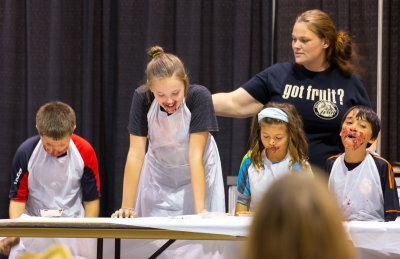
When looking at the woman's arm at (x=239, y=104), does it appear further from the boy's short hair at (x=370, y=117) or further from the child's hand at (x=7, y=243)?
the child's hand at (x=7, y=243)

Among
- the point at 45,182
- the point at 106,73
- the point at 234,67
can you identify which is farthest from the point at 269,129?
the point at 106,73

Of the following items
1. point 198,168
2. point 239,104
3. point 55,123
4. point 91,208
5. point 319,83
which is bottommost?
point 91,208

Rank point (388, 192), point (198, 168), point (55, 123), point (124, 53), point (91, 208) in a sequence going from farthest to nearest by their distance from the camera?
point (124, 53) < point (91, 208) < point (55, 123) < point (198, 168) < point (388, 192)

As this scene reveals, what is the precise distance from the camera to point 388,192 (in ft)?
7.61

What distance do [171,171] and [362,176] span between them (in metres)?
0.88

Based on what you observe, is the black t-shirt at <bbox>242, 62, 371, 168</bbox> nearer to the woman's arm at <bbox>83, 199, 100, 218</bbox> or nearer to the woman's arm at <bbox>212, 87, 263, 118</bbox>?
the woman's arm at <bbox>212, 87, 263, 118</bbox>

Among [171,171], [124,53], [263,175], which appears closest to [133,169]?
[171,171]

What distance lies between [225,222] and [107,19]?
8.73ft

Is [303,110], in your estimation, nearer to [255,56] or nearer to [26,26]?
[255,56]

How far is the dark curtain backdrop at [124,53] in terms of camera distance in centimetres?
420

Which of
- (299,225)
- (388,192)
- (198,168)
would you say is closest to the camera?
(299,225)

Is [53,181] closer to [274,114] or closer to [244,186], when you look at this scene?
[244,186]

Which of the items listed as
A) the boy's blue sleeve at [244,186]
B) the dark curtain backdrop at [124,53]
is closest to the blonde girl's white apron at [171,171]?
the boy's blue sleeve at [244,186]

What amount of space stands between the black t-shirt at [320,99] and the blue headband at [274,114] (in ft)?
0.77
